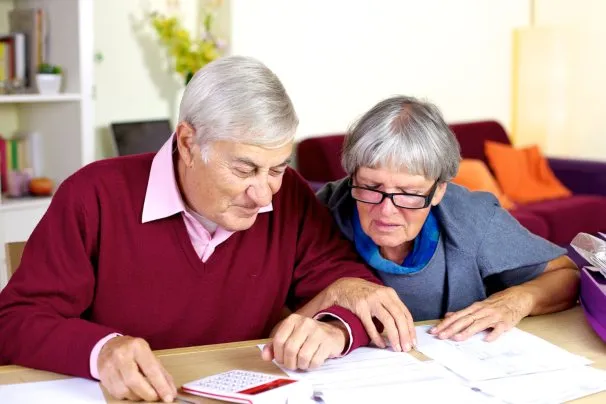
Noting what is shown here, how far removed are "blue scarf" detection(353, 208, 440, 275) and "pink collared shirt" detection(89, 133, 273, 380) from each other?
12.7 inches

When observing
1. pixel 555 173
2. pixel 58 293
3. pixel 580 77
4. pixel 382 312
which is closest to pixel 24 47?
pixel 58 293

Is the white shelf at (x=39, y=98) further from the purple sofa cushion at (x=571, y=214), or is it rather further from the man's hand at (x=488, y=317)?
the purple sofa cushion at (x=571, y=214)

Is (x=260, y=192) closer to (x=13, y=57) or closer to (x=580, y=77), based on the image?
(x=13, y=57)

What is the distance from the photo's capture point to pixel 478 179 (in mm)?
5051

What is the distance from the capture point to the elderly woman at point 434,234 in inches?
75.7

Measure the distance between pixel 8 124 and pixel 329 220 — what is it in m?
2.36

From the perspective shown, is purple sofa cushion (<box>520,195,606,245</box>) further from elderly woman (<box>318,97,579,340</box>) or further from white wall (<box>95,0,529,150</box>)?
elderly woman (<box>318,97,579,340</box>)

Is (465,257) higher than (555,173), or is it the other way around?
(465,257)

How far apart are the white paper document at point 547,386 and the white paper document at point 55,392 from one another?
66 cm

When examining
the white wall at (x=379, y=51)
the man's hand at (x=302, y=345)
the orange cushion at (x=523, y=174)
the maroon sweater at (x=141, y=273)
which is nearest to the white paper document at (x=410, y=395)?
the man's hand at (x=302, y=345)

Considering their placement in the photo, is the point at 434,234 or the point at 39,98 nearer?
the point at 434,234

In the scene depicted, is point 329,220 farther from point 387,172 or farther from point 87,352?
point 87,352

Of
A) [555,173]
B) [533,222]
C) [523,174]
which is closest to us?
[533,222]

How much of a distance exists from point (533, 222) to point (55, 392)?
3645 millimetres
